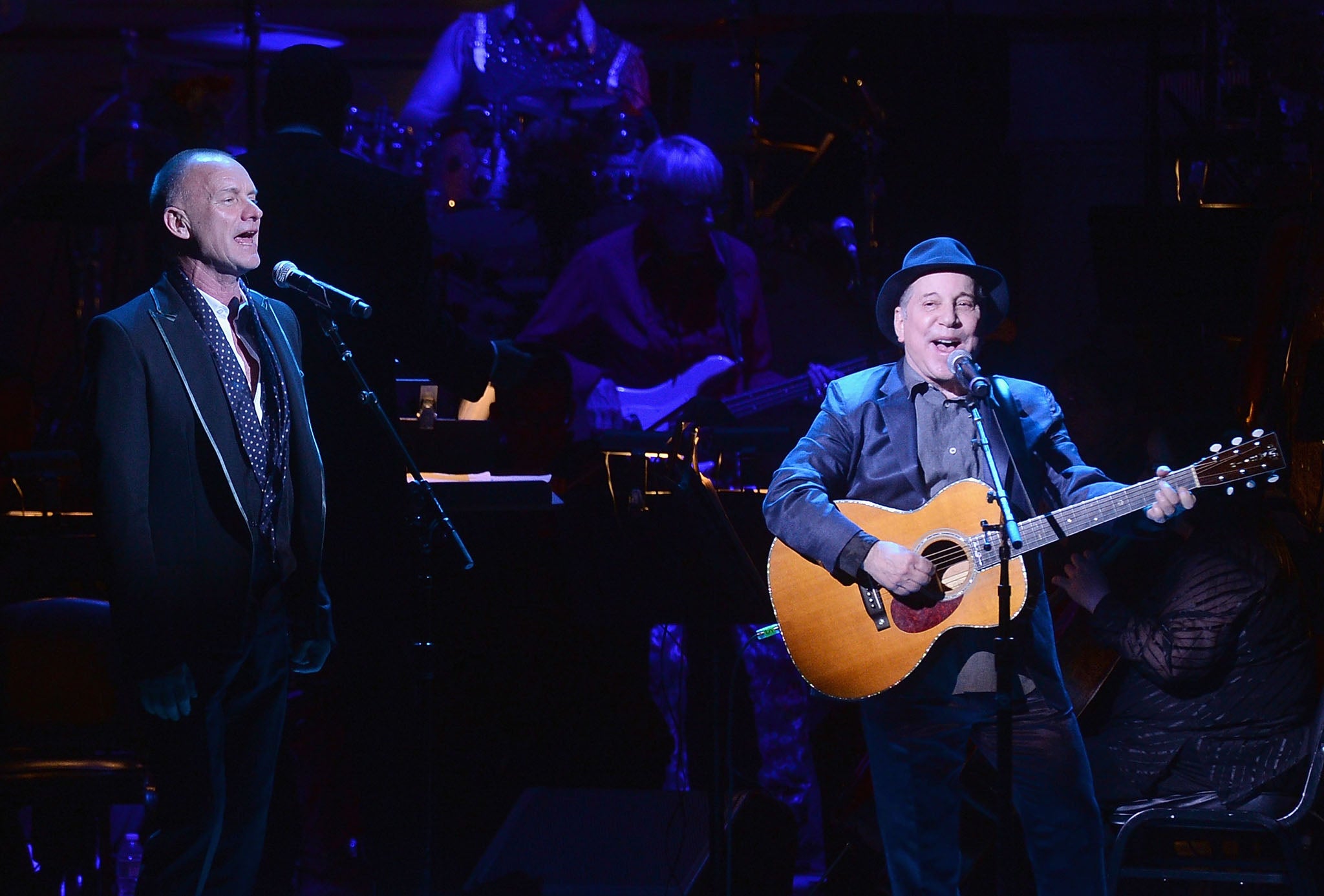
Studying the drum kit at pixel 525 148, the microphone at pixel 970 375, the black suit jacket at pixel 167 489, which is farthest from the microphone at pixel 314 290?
the drum kit at pixel 525 148

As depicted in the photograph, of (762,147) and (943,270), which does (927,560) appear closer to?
(943,270)

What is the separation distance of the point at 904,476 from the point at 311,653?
5.25 ft

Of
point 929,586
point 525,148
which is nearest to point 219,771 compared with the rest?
point 929,586

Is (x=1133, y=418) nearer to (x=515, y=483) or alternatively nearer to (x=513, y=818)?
(x=515, y=483)

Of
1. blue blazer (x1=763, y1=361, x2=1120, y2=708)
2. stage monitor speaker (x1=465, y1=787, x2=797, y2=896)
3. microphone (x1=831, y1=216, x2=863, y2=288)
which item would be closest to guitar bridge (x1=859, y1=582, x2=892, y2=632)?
blue blazer (x1=763, y1=361, x2=1120, y2=708)

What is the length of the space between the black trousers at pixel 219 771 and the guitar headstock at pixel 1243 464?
2.31 m

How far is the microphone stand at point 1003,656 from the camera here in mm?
3172

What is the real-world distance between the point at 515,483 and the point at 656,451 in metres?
0.48

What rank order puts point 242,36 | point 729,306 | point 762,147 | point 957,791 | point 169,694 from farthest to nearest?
1. point 242,36
2. point 762,147
3. point 729,306
4. point 957,791
5. point 169,694

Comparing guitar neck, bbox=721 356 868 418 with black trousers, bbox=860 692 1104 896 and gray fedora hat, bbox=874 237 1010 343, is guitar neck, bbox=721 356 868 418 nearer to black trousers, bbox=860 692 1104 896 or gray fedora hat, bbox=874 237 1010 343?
gray fedora hat, bbox=874 237 1010 343

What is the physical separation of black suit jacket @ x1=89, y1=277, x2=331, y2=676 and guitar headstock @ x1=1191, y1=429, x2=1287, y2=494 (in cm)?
232

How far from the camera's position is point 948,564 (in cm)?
352

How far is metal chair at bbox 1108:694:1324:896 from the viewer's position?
12.7 ft

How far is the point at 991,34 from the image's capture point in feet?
24.5
